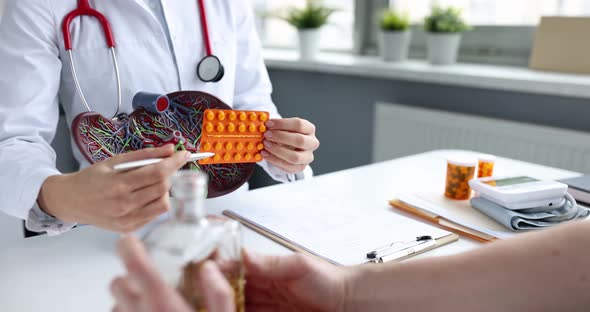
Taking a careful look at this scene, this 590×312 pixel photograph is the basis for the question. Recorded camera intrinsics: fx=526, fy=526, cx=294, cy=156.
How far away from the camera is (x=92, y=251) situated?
2.71 ft

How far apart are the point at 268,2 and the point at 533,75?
152 centimetres

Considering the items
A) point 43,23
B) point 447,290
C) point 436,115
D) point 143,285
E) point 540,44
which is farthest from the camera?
point 436,115

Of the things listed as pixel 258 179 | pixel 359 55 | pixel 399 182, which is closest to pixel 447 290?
pixel 399 182

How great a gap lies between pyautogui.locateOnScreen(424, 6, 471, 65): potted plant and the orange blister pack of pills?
1.21m

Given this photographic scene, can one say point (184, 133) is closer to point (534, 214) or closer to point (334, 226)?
point (334, 226)

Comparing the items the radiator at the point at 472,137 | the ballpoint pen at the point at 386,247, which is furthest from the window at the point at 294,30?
the ballpoint pen at the point at 386,247

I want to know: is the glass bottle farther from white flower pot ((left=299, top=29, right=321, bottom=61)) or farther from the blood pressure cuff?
white flower pot ((left=299, top=29, right=321, bottom=61))

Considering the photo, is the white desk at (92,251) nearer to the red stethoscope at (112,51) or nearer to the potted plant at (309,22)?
the red stethoscope at (112,51)

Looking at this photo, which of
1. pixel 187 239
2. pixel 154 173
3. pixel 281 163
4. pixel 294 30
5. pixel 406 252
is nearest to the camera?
pixel 187 239

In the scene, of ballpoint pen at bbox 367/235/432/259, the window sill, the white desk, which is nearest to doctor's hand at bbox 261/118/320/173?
the white desk

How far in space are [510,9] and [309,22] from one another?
0.80 meters

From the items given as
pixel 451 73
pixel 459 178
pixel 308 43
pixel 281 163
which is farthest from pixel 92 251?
pixel 308 43

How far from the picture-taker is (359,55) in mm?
2422

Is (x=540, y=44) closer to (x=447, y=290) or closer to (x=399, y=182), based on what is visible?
(x=399, y=182)
